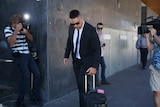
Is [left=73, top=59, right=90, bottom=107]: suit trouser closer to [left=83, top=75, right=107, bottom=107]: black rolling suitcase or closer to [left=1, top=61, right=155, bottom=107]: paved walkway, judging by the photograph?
[left=83, top=75, right=107, bottom=107]: black rolling suitcase

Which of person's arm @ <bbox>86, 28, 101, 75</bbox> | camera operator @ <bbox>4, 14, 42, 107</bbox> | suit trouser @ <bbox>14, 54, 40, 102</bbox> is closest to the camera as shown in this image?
person's arm @ <bbox>86, 28, 101, 75</bbox>

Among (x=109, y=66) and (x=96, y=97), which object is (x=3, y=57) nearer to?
(x=96, y=97)

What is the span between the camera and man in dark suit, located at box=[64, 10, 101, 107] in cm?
427

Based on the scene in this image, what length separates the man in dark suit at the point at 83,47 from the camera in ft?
14.0

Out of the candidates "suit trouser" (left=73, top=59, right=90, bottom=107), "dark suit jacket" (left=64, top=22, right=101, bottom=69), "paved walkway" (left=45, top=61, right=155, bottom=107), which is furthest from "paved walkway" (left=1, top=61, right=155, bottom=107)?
"dark suit jacket" (left=64, top=22, right=101, bottom=69)

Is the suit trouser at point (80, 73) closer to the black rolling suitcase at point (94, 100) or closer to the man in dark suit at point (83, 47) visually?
the man in dark suit at point (83, 47)

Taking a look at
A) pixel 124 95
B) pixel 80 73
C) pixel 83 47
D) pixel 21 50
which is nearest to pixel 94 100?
pixel 80 73

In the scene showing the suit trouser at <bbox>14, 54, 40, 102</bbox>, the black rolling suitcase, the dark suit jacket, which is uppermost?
the dark suit jacket

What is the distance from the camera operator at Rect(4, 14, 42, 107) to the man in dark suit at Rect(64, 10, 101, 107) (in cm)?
102

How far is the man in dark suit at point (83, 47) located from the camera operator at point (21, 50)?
3.36ft

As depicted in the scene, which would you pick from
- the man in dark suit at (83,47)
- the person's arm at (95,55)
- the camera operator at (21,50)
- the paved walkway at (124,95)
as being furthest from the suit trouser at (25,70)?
the person's arm at (95,55)

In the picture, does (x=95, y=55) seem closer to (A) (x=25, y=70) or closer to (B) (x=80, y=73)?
(B) (x=80, y=73)

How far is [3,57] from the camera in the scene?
20.3 ft

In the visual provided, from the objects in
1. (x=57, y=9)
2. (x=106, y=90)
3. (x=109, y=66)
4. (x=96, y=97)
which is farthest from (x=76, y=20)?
(x=109, y=66)
